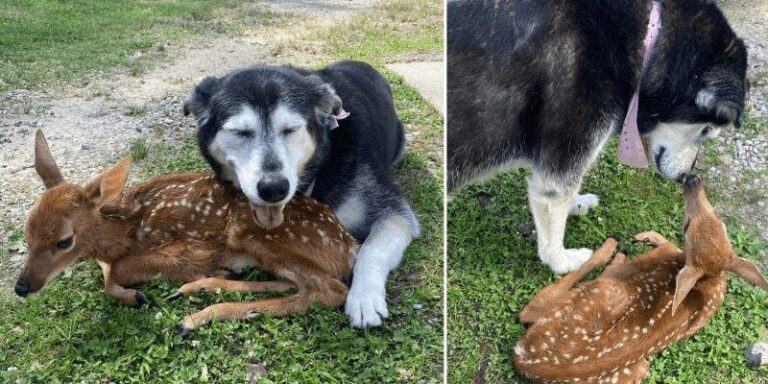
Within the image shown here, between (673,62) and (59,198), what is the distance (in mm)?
1812

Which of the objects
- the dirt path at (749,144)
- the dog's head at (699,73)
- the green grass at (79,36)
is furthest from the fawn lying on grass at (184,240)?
the dirt path at (749,144)

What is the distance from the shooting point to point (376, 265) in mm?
2002

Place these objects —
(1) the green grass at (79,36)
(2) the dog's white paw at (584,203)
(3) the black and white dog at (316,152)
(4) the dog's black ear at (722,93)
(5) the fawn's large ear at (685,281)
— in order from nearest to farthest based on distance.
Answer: (5) the fawn's large ear at (685,281)
(4) the dog's black ear at (722,93)
(3) the black and white dog at (316,152)
(2) the dog's white paw at (584,203)
(1) the green grass at (79,36)

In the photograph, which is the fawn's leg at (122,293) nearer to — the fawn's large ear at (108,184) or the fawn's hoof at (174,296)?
the fawn's hoof at (174,296)

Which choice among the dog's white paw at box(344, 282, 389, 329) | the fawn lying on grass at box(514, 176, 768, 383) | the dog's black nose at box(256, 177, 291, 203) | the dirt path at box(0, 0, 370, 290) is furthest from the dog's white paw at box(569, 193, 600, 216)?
the dirt path at box(0, 0, 370, 290)

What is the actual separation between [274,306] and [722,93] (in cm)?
142

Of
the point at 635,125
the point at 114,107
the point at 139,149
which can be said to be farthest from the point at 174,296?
the point at 635,125

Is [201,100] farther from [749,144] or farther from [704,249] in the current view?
[749,144]

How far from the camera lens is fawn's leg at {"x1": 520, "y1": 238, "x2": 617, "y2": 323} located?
181 cm

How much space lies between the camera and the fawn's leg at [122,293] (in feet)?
6.02

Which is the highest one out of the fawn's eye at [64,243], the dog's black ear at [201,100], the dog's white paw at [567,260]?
the dog's black ear at [201,100]

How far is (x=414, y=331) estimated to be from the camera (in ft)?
6.02

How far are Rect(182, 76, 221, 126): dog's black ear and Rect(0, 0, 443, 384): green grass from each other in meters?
0.54

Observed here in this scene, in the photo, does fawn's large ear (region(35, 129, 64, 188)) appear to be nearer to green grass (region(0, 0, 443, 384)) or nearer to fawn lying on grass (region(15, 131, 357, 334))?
fawn lying on grass (region(15, 131, 357, 334))
